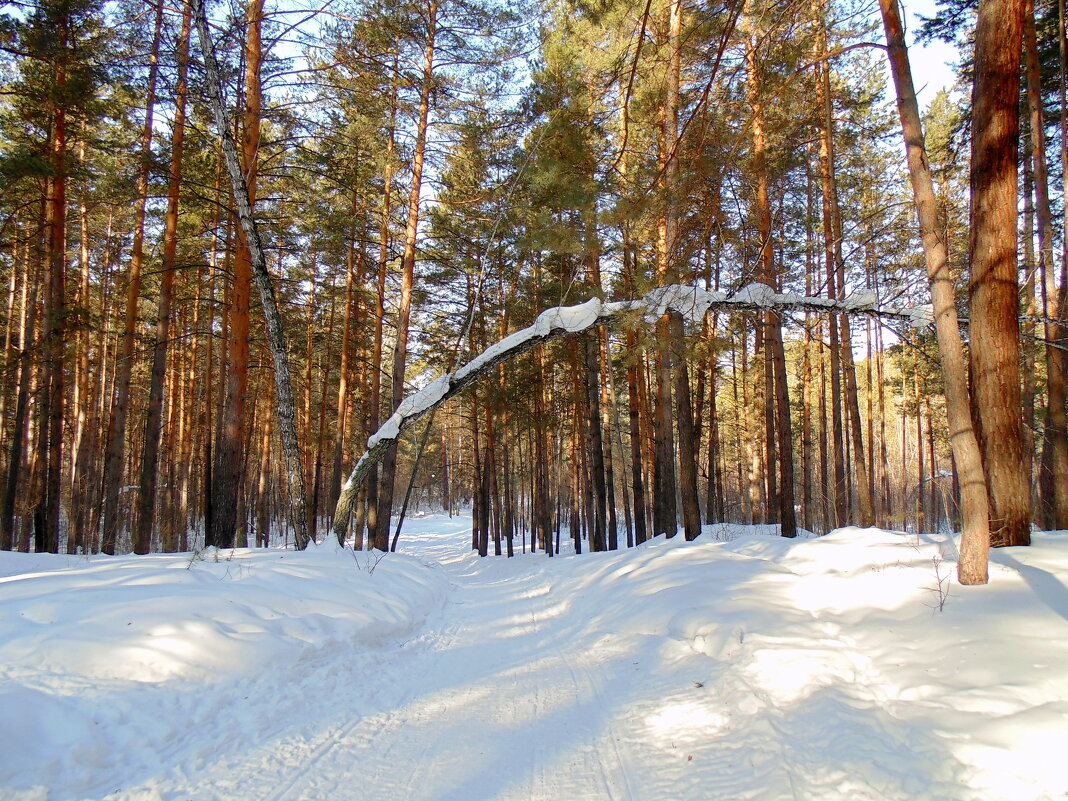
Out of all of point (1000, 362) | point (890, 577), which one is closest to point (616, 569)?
point (890, 577)

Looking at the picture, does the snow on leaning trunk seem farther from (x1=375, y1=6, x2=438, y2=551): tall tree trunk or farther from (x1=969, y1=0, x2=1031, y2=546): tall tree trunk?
(x1=375, y1=6, x2=438, y2=551): tall tree trunk

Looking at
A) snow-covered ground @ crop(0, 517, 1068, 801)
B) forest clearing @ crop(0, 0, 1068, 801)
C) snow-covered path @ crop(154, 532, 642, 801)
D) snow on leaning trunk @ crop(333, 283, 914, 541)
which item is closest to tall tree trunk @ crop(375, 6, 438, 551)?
forest clearing @ crop(0, 0, 1068, 801)

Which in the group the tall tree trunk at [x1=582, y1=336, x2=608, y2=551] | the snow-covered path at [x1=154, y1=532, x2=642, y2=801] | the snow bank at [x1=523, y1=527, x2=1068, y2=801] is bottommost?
the snow-covered path at [x1=154, y1=532, x2=642, y2=801]

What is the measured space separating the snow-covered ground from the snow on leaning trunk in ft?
9.93

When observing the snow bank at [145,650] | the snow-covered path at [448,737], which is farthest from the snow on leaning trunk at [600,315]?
the snow-covered path at [448,737]

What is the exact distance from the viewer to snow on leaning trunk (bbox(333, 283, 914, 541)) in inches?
270

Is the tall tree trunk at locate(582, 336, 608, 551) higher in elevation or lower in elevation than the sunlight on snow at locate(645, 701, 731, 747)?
higher

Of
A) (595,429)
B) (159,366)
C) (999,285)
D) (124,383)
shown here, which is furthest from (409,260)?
(999,285)

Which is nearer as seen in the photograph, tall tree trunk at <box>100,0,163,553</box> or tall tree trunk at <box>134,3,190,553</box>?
tall tree trunk at <box>100,0,163,553</box>

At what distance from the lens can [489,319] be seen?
772 inches

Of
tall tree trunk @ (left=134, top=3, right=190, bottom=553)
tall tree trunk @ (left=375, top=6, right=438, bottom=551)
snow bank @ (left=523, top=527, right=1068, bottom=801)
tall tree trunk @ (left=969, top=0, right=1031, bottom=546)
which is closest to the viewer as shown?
snow bank @ (left=523, top=527, right=1068, bottom=801)

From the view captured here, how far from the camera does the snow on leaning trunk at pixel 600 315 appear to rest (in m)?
6.87

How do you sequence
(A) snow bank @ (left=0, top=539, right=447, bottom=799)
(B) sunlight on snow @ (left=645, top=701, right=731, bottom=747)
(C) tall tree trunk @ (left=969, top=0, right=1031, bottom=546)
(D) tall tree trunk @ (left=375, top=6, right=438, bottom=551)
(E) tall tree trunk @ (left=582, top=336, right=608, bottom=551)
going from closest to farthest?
(A) snow bank @ (left=0, top=539, right=447, bottom=799)
(B) sunlight on snow @ (left=645, top=701, right=731, bottom=747)
(C) tall tree trunk @ (left=969, top=0, right=1031, bottom=546)
(D) tall tree trunk @ (left=375, top=6, right=438, bottom=551)
(E) tall tree trunk @ (left=582, top=336, right=608, bottom=551)

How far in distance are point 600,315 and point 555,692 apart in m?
5.24
